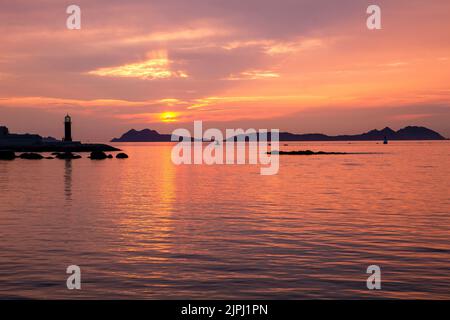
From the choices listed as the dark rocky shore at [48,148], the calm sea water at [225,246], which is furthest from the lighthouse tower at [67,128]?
the calm sea water at [225,246]

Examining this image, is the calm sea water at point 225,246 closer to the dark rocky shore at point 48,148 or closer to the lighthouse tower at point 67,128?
the lighthouse tower at point 67,128

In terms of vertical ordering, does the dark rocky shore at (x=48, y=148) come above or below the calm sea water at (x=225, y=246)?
above

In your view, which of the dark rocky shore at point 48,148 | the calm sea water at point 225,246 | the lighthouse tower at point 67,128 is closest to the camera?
the calm sea water at point 225,246

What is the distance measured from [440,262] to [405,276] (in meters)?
2.77

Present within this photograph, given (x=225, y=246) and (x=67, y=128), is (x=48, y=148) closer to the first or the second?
(x=67, y=128)

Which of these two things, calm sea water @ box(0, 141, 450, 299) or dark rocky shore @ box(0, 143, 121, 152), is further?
dark rocky shore @ box(0, 143, 121, 152)

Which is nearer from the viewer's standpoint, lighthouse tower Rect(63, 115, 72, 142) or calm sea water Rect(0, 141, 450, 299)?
calm sea water Rect(0, 141, 450, 299)

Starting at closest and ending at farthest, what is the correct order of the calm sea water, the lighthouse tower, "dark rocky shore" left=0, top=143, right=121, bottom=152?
1. the calm sea water
2. the lighthouse tower
3. "dark rocky shore" left=0, top=143, right=121, bottom=152

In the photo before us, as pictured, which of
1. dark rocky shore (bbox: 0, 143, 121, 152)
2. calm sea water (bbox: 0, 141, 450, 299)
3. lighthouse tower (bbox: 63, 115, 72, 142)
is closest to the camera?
calm sea water (bbox: 0, 141, 450, 299)

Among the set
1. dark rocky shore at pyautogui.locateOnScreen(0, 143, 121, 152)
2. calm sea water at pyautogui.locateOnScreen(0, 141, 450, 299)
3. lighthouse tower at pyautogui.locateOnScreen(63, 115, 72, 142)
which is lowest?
calm sea water at pyautogui.locateOnScreen(0, 141, 450, 299)

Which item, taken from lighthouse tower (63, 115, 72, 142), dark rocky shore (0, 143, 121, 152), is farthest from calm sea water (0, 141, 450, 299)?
dark rocky shore (0, 143, 121, 152)

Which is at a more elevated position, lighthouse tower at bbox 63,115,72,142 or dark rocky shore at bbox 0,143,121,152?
lighthouse tower at bbox 63,115,72,142

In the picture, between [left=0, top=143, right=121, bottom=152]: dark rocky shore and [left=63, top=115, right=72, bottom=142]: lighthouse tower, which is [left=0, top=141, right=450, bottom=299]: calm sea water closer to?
[left=63, top=115, right=72, bottom=142]: lighthouse tower
